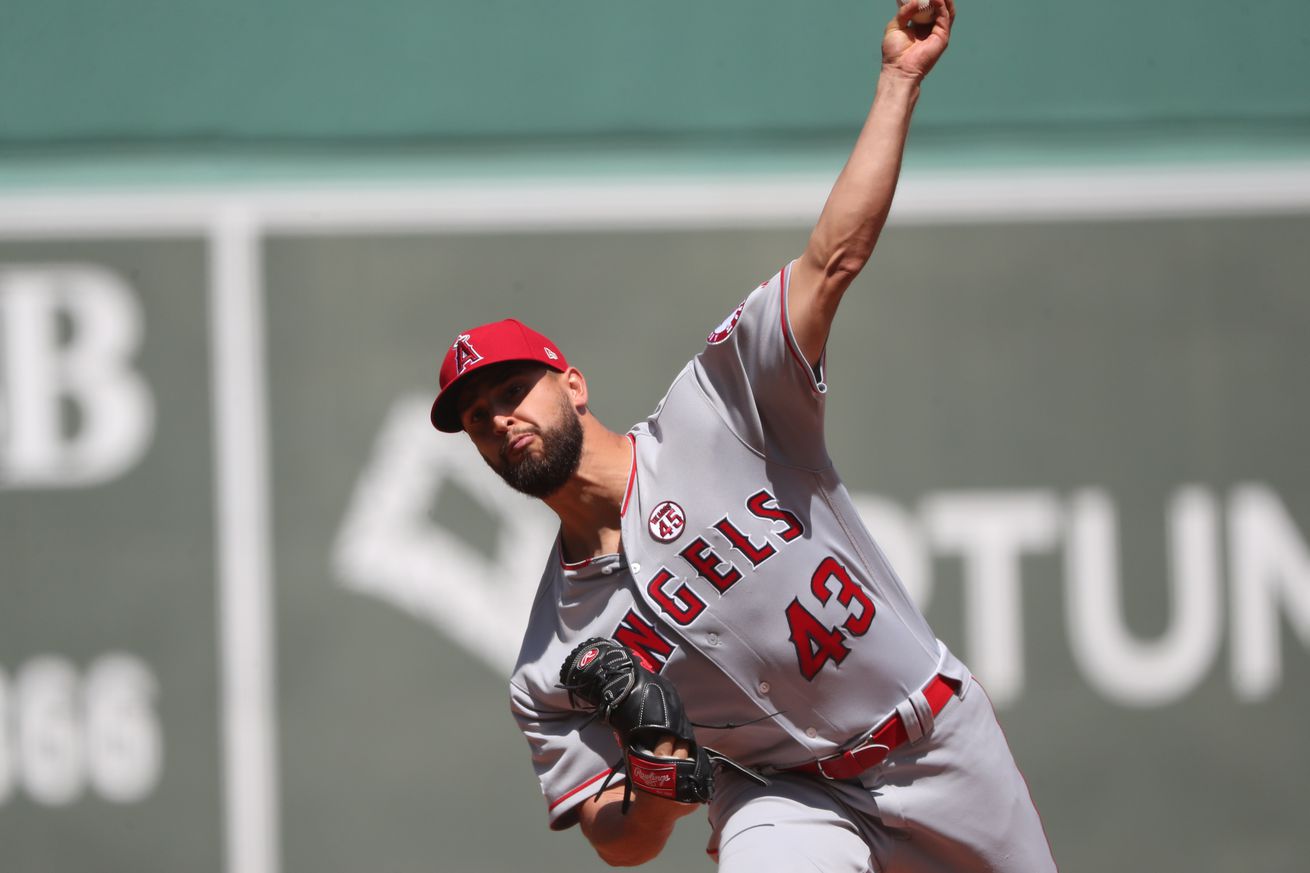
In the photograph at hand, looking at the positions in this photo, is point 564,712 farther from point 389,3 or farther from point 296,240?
point 389,3

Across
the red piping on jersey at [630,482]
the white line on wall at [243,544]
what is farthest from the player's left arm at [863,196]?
the white line on wall at [243,544]

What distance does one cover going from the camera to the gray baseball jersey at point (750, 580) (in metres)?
2.76

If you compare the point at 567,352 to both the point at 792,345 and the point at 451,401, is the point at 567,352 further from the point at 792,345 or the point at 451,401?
the point at 792,345

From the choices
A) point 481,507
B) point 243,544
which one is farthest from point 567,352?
point 243,544

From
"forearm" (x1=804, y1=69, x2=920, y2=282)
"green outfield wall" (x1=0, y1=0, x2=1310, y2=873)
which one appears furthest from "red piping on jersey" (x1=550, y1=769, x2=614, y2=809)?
"green outfield wall" (x1=0, y1=0, x2=1310, y2=873)

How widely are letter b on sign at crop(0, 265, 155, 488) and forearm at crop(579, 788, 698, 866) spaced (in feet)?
8.47

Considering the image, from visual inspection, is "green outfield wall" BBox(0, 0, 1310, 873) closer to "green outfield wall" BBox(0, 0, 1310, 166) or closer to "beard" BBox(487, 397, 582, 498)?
"green outfield wall" BBox(0, 0, 1310, 166)

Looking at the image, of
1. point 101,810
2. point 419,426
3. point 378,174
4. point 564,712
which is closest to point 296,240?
point 378,174

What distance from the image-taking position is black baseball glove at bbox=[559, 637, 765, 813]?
258 cm

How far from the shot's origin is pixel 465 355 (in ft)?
9.30

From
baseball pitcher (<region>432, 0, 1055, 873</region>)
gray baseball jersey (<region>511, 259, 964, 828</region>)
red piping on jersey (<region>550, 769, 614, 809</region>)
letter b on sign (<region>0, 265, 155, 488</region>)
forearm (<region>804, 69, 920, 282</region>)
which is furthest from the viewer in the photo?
letter b on sign (<region>0, 265, 155, 488</region>)

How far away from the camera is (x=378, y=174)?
190 inches

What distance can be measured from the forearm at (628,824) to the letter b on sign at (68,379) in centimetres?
258

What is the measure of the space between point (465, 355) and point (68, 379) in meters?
2.50
